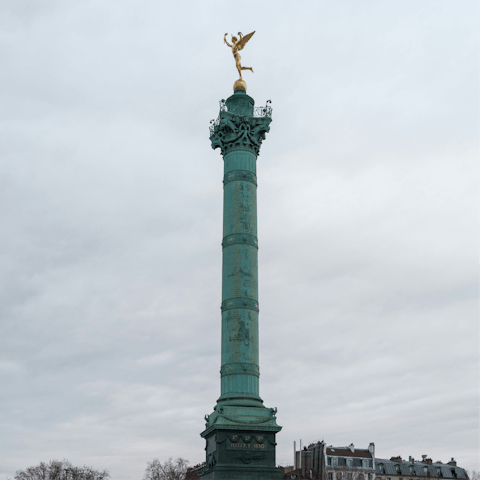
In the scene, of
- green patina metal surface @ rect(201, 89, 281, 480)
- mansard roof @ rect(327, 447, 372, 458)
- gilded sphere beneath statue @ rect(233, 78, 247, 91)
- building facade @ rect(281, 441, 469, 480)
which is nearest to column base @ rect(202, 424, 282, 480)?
green patina metal surface @ rect(201, 89, 281, 480)

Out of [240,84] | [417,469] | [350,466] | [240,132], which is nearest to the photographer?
[240,132]

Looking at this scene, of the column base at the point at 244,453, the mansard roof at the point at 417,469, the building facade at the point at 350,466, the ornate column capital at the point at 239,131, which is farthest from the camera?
the mansard roof at the point at 417,469

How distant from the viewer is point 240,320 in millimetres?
39969

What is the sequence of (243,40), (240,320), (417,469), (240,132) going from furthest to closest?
(417,469) → (243,40) → (240,132) → (240,320)

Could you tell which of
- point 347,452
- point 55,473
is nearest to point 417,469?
point 347,452

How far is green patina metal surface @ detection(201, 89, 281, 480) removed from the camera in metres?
36.8

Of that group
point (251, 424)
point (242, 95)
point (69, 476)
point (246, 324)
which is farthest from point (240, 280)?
point (69, 476)

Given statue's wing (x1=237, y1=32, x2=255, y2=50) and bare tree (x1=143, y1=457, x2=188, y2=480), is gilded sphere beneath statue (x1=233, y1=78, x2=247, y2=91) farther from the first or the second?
bare tree (x1=143, y1=457, x2=188, y2=480)

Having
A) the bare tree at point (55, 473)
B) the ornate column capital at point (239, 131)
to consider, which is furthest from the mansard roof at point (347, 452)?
the ornate column capital at point (239, 131)

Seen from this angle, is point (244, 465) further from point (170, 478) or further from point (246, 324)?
point (170, 478)

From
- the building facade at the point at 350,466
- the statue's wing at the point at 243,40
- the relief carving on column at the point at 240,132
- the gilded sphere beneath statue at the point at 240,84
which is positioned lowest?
the building facade at the point at 350,466

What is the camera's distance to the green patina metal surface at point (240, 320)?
36.8 meters

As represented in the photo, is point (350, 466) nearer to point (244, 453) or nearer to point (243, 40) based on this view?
point (244, 453)

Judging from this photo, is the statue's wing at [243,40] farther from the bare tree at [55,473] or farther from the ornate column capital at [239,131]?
the bare tree at [55,473]
